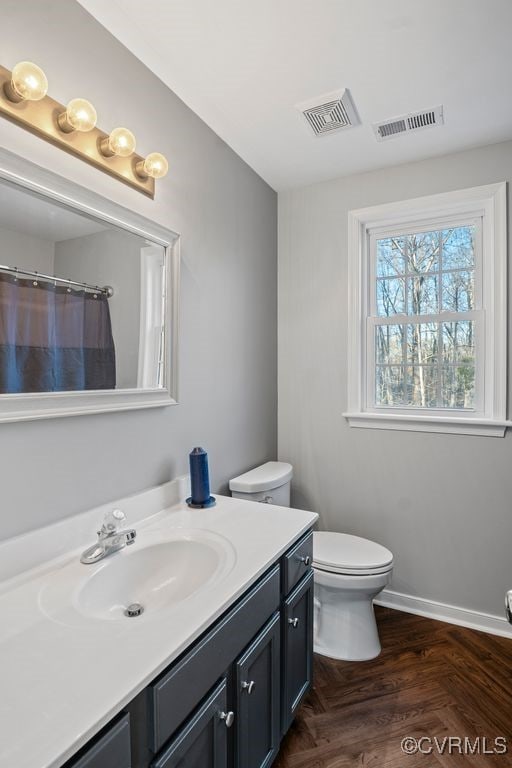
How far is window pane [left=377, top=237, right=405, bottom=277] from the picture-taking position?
8.05 ft

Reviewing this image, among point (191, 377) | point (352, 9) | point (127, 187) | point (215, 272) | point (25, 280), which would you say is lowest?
point (191, 377)

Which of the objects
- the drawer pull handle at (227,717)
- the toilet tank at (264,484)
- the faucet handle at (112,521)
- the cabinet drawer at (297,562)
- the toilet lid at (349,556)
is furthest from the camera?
the toilet tank at (264,484)

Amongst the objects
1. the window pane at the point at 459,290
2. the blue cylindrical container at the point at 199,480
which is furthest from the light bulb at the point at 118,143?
the window pane at the point at 459,290

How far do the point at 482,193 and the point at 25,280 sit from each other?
2.15m

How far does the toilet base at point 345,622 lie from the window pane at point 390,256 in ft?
5.41

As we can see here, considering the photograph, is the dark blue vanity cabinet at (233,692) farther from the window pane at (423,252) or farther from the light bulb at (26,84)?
the window pane at (423,252)

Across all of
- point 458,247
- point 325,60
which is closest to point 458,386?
point 458,247

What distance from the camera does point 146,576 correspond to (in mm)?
1288

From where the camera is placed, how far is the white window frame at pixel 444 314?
6.93 ft

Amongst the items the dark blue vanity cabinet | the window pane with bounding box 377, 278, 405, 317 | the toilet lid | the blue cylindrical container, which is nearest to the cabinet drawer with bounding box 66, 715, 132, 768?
the dark blue vanity cabinet

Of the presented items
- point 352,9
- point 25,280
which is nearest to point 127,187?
point 25,280

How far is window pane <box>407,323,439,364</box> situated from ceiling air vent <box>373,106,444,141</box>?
0.98 meters

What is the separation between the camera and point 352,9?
1.36m

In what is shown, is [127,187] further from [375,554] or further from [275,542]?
[375,554]
